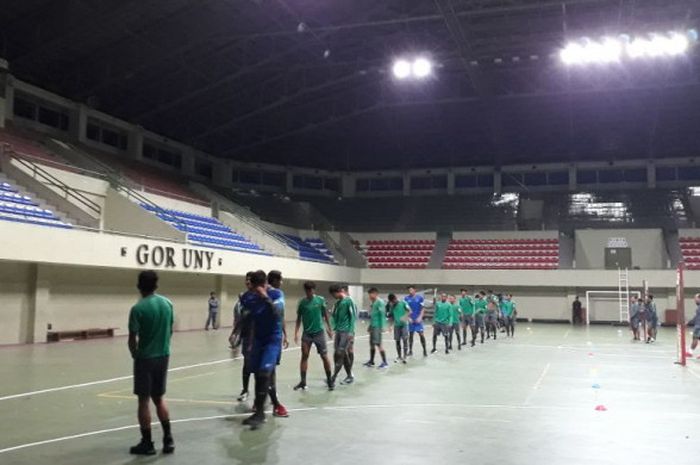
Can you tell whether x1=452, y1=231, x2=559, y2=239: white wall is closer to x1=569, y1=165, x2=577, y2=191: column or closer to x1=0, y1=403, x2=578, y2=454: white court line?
x1=569, y1=165, x2=577, y2=191: column

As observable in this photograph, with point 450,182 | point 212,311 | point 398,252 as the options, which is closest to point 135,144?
point 212,311

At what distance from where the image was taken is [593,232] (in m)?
39.4

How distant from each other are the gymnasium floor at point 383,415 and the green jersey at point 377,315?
3.46ft

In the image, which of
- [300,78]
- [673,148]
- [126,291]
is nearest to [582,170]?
[673,148]

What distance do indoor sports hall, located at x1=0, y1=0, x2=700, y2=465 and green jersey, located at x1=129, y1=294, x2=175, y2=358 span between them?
0.02 m

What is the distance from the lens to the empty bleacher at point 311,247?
37.1 metres

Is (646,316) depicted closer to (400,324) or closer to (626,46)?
(626,46)

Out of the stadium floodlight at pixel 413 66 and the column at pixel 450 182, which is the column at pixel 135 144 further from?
the column at pixel 450 182

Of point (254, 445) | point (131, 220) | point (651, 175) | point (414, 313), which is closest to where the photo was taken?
point (254, 445)

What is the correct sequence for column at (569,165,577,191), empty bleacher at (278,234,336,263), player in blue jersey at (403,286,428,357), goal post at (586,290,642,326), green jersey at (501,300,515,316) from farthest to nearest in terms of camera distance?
column at (569,165,577,191) < empty bleacher at (278,234,336,263) < goal post at (586,290,642,326) < green jersey at (501,300,515,316) < player in blue jersey at (403,286,428,357)

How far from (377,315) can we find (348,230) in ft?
96.3

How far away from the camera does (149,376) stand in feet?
22.1

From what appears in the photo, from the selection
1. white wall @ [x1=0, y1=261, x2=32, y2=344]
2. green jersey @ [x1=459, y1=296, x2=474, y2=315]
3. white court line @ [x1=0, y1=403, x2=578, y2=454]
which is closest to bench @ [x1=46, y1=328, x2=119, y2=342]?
white wall @ [x1=0, y1=261, x2=32, y2=344]

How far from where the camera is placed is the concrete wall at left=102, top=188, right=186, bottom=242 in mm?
24078
